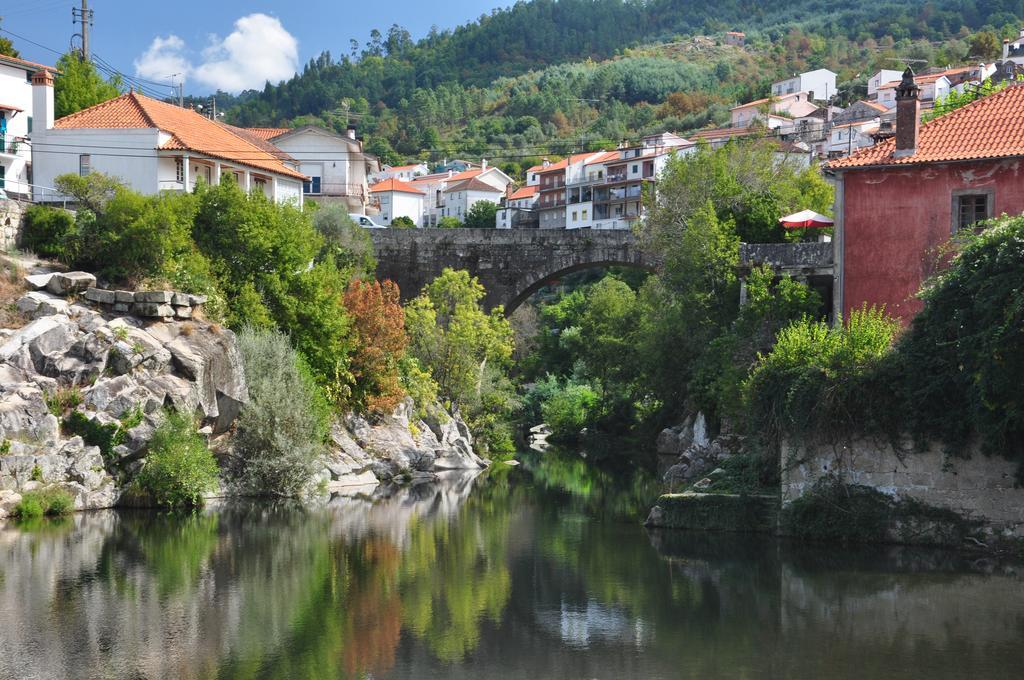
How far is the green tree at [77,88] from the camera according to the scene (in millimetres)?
51188

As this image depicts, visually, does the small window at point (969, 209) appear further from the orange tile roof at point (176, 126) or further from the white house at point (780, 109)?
the white house at point (780, 109)

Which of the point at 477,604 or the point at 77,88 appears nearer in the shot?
the point at 477,604

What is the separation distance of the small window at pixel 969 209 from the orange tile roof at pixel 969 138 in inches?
41.9

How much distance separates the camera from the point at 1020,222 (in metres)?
23.0

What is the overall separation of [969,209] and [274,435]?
1989cm

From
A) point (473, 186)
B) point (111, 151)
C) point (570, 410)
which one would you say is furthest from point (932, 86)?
point (111, 151)

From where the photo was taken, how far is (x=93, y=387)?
3134cm

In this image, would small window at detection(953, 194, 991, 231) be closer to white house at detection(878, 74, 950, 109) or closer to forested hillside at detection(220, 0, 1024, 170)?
white house at detection(878, 74, 950, 109)

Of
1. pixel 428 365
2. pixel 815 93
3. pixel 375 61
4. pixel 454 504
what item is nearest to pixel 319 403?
pixel 454 504

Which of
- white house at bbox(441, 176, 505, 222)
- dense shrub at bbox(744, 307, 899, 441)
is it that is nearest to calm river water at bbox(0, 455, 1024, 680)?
dense shrub at bbox(744, 307, 899, 441)

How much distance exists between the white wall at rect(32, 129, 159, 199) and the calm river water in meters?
19.0

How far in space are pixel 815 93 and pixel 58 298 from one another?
382 feet

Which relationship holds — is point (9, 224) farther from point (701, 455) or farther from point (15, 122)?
point (701, 455)

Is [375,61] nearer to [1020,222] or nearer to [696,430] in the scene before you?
[696,430]
